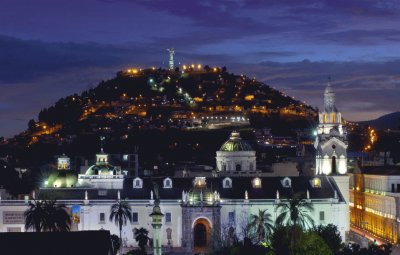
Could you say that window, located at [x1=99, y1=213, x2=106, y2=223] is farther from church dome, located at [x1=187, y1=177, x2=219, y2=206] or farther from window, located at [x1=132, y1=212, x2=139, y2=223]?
church dome, located at [x1=187, y1=177, x2=219, y2=206]

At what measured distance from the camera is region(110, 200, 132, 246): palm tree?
358 feet

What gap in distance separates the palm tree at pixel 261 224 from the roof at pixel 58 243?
33973 millimetres

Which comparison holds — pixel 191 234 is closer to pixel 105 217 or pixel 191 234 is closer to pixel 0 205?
Result: pixel 105 217

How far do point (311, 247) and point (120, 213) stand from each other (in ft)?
98.4

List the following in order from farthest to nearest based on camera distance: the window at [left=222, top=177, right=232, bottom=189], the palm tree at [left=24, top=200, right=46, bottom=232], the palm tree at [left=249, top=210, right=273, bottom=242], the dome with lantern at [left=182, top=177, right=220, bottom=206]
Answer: the window at [left=222, top=177, right=232, bottom=189] → the dome with lantern at [left=182, top=177, right=220, bottom=206] → the palm tree at [left=249, top=210, right=273, bottom=242] → the palm tree at [left=24, top=200, right=46, bottom=232]

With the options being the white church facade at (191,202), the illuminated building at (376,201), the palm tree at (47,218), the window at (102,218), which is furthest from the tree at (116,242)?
the illuminated building at (376,201)

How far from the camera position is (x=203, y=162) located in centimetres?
19225

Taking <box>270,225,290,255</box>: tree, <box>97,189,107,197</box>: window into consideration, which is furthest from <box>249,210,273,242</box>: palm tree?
<box>97,189,107,197</box>: window

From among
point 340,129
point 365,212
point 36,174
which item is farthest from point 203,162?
point 340,129

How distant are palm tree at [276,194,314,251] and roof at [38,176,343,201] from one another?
9.75ft

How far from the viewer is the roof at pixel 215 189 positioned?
371 feet

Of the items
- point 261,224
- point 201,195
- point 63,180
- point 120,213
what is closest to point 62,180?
point 63,180

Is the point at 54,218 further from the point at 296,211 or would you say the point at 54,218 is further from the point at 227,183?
the point at 296,211

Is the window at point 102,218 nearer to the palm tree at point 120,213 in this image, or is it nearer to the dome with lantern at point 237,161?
the palm tree at point 120,213
